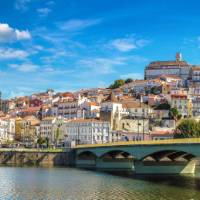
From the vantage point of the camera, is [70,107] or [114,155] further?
[70,107]

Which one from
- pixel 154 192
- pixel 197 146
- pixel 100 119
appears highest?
pixel 100 119

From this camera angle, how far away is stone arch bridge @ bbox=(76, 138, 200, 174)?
59547mm

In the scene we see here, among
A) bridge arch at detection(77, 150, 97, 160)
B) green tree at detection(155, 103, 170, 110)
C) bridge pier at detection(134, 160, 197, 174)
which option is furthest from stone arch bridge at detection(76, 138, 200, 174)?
green tree at detection(155, 103, 170, 110)

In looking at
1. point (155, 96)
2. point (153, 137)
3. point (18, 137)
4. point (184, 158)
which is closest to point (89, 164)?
point (184, 158)

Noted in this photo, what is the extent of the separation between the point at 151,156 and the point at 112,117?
71305 mm

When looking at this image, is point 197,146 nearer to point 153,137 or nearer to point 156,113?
point 153,137

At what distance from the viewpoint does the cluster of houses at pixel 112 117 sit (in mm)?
139000

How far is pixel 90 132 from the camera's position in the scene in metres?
136

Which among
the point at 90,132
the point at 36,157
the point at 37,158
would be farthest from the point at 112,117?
the point at 37,158

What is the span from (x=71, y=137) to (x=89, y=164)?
4407 centimetres

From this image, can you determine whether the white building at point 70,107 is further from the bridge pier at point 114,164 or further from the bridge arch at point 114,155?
the bridge pier at point 114,164

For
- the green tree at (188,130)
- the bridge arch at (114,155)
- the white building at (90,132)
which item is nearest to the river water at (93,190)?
the bridge arch at (114,155)

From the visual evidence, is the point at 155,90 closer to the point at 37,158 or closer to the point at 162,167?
the point at 37,158

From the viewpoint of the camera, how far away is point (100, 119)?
144 m
